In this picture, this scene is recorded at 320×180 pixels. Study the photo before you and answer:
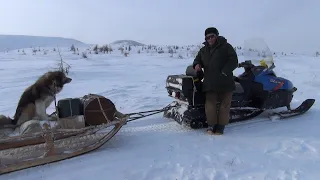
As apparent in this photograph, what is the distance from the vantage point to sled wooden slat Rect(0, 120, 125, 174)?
11.3 feet

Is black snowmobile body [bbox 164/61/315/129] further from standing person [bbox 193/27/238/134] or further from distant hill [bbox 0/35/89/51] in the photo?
distant hill [bbox 0/35/89/51]

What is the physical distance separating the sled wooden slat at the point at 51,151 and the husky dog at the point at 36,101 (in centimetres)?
46

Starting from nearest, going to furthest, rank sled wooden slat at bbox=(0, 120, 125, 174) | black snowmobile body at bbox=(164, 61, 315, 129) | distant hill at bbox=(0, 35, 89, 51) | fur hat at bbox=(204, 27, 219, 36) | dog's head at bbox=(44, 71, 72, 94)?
sled wooden slat at bbox=(0, 120, 125, 174) → fur hat at bbox=(204, 27, 219, 36) → dog's head at bbox=(44, 71, 72, 94) → black snowmobile body at bbox=(164, 61, 315, 129) → distant hill at bbox=(0, 35, 89, 51)

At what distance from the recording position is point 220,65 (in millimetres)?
4594

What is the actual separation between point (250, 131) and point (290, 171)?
1464 millimetres

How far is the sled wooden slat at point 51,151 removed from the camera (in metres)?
3.45

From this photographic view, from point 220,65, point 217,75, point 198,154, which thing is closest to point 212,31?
point 220,65

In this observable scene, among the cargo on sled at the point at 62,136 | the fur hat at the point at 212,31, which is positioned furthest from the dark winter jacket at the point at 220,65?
the cargo on sled at the point at 62,136

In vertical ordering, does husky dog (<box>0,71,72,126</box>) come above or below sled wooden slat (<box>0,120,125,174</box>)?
above

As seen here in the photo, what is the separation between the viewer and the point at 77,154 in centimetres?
378

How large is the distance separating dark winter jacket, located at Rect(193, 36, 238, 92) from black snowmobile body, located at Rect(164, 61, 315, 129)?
25cm

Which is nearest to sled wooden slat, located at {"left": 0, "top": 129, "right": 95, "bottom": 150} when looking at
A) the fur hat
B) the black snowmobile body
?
the black snowmobile body

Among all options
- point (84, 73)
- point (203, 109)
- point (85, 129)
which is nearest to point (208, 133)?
point (203, 109)

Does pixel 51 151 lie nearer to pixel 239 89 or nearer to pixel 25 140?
pixel 25 140
